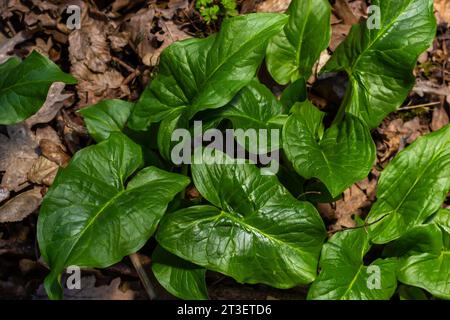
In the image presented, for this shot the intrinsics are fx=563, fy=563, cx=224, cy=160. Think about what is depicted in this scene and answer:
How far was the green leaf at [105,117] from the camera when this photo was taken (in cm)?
290

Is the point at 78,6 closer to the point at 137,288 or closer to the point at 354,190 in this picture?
the point at 137,288

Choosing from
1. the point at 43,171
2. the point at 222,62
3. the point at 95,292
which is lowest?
the point at 95,292

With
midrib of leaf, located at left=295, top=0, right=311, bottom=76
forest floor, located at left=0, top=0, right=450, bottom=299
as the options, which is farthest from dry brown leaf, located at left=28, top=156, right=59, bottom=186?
midrib of leaf, located at left=295, top=0, right=311, bottom=76

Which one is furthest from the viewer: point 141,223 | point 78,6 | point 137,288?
point 78,6

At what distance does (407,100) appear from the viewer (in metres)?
3.41

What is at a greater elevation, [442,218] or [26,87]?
[26,87]

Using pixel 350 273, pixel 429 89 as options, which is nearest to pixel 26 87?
pixel 350 273

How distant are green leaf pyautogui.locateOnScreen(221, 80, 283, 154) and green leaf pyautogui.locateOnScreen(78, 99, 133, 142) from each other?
1.89 ft

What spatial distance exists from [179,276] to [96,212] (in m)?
0.52

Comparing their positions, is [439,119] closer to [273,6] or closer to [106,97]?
[273,6]

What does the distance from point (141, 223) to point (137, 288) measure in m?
0.73

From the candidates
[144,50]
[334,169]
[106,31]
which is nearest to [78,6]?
[106,31]

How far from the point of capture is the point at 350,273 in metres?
2.58

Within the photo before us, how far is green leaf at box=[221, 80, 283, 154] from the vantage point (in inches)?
106
